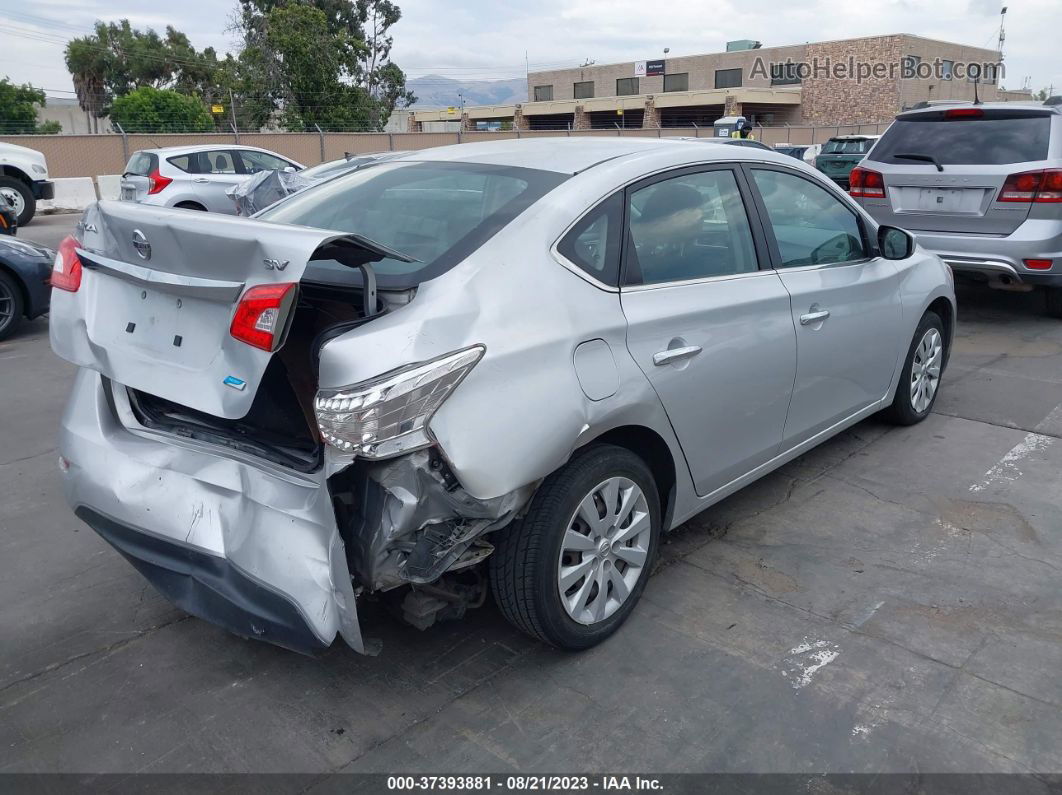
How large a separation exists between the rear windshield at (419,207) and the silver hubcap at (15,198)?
15068mm

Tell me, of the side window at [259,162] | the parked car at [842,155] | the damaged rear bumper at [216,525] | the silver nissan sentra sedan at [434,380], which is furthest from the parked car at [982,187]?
the parked car at [842,155]

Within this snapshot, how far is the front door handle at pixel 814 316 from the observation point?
388 cm

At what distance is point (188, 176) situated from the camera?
1498 centimetres

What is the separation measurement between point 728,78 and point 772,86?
3759 millimetres

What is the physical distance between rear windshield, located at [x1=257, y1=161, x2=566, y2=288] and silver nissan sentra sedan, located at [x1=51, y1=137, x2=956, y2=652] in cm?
1

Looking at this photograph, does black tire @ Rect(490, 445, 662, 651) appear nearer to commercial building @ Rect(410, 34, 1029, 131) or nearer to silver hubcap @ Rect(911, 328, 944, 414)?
silver hubcap @ Rect(911, 328, 944, 414)

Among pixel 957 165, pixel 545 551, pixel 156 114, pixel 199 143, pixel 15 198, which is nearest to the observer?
pixel 545 551

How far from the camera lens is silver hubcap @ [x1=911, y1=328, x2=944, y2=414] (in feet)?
17.3

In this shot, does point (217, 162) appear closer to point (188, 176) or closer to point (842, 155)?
point (188, 176)

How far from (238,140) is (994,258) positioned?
2118 centimetres

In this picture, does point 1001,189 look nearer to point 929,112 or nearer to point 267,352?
point 929,112

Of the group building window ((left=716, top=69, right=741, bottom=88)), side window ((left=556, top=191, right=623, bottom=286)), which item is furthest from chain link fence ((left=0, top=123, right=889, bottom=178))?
building window ((left=716, top=69, right=741, bottom=88))

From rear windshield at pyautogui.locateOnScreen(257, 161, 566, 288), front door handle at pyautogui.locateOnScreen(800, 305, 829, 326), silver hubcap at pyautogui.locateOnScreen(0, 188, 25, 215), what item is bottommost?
front door handle at pyautogui.locateOnScreen(800, 305, 829, 326)

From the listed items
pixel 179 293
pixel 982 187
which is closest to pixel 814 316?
pixel 179 293
